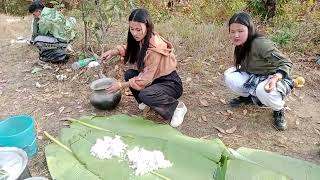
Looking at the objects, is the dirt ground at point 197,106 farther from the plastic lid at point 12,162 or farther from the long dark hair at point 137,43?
the long dark hair at point 137,43

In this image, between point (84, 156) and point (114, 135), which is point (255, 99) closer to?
point (114, 135)

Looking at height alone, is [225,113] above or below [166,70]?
below

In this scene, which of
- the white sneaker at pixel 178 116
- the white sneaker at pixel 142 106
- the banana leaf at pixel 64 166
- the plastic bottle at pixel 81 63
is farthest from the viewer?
the plastic bottle at pixel 81 63

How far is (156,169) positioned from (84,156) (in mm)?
642

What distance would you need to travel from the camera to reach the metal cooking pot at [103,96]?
3895 mm

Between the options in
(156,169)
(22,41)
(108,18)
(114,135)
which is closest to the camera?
(156,169)

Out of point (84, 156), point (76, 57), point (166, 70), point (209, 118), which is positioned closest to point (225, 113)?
point (209, 118)

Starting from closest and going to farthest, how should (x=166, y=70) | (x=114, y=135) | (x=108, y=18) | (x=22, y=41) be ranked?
(x=114, y=135), (x=166, y=70), (x=108, y=18), (x=22, y=41)

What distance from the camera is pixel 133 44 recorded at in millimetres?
3789

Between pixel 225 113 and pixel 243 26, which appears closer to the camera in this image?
pixel 243 26

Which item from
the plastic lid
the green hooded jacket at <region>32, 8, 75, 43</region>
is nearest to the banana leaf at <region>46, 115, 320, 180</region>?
the plastic lid

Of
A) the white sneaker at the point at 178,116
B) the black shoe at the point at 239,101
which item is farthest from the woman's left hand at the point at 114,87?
the black shoe at the point at 239,101

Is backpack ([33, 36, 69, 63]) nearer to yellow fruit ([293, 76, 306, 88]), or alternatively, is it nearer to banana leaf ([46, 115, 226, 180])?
banana leaf ([46, 115, 226, 180])

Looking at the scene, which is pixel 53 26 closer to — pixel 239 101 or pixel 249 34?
pixel 239 101
